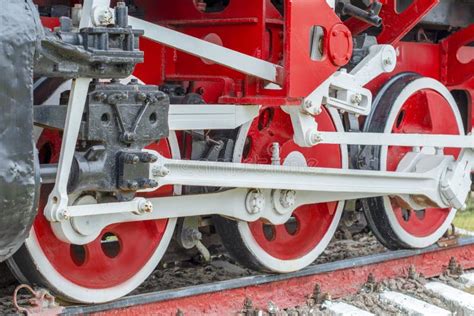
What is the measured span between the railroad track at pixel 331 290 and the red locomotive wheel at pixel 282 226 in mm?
89

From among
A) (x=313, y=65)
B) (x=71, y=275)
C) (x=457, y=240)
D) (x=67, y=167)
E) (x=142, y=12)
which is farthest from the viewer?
(x=457, y=240)

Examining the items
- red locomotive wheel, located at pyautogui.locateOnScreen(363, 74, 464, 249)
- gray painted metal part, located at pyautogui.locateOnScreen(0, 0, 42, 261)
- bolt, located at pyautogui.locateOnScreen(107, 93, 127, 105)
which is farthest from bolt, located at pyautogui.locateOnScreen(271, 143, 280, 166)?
gray painted metal part, located at pyautogui.locateOnScreen(0, 0, 42, 261)

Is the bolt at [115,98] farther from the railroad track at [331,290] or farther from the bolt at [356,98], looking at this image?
the bolt at [356,98]

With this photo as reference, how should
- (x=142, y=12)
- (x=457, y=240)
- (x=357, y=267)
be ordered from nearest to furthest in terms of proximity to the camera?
(x=142, y=12) < (x=357, y=267) < (x=457, y=240)

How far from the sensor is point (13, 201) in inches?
107

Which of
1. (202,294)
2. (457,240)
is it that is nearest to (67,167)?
(202,294)

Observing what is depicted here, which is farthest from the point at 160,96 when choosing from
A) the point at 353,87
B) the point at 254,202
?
the point at 353,87

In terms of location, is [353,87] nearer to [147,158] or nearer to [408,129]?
[408,129]

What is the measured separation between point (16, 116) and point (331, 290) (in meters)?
2.22

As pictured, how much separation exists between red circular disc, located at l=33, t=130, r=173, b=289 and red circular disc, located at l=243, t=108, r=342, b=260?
556mm

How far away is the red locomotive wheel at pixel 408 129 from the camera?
4.70 m

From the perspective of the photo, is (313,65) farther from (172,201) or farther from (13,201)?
(13,201)

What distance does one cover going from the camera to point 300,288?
436 cm

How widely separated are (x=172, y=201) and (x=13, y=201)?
42.1 inches
